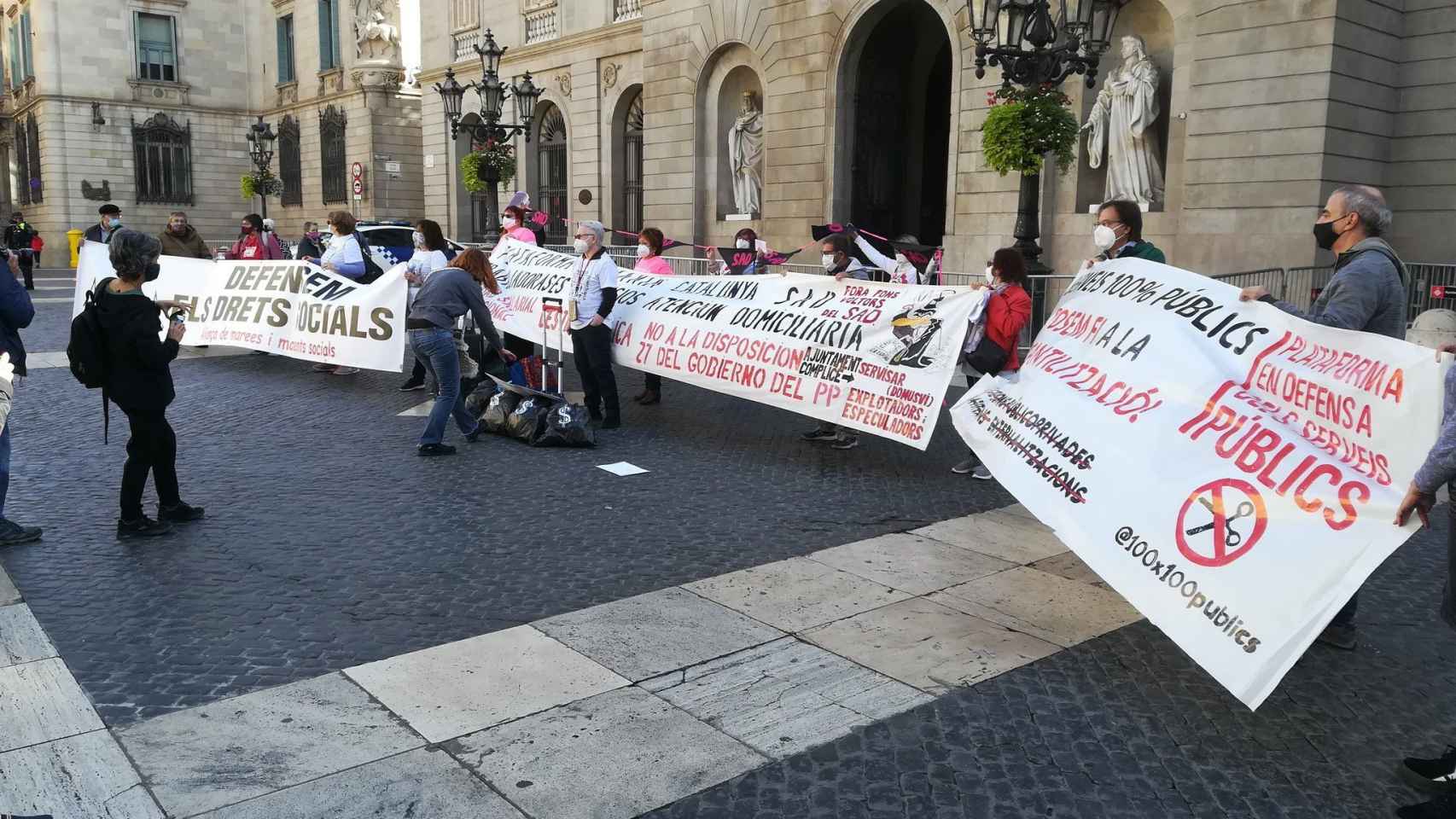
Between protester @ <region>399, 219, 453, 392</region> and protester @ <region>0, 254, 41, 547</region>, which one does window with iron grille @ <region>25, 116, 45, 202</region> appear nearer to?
protester @ <region>399, 219, 453, 392</region>

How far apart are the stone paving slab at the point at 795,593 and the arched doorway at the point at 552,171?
26263 millimetres

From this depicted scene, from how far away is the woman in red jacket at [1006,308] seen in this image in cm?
791

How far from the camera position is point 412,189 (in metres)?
42.1

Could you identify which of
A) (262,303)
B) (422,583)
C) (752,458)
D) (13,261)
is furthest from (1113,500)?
(262,303)

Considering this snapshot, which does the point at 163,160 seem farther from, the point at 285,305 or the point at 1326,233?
the point at 1326,233

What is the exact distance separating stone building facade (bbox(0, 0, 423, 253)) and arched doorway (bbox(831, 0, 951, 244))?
23.3m

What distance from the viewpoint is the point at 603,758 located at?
395 centimetres

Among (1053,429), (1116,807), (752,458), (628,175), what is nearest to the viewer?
(1116,807)

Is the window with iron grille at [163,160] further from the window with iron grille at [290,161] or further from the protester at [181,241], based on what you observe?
the protester at [181,241]

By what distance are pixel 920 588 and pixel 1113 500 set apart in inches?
53.3

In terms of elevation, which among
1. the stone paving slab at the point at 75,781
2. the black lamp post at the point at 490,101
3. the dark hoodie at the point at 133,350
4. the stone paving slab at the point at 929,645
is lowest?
the stone paving slab at the point at 929,645

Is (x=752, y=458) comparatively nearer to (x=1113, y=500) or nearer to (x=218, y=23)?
(x=1113, y=500)

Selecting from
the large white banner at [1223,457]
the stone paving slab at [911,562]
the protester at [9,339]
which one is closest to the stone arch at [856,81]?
the stone paving slab at [911,562]

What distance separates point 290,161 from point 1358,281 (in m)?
47.6
